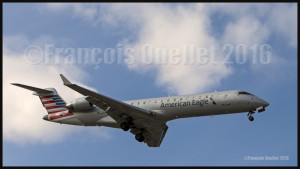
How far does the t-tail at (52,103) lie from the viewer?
108ft

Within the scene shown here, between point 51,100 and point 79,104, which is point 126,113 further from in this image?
point 51,100

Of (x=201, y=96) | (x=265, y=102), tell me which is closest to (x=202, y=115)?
(x=201, y=96)

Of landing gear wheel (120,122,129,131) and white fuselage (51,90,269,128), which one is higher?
white fuselage (51,90,269,128)

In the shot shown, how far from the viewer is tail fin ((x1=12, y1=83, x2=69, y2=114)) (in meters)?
33.4

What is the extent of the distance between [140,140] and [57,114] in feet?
19.8

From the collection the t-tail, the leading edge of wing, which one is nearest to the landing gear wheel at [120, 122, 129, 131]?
the leading edge of wing

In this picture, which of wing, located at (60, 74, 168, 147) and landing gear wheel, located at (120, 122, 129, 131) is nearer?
wing, located at (60, 74, 168, 147)

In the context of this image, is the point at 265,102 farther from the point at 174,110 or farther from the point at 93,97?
the point at 93,97

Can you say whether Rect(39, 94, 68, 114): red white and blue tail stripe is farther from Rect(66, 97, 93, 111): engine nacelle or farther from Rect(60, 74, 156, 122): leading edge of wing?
Rect(60, 74, 156, 122): leading edge of wing

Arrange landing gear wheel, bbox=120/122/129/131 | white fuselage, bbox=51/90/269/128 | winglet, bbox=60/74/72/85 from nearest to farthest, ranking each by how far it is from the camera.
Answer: winglet, bbox=60/74/72/85 → white fuselage, bbox=51/90/269/128 → landing gear wheel, bbox=120/122/129/131

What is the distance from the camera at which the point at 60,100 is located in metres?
33.7

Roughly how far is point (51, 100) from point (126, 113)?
666 centimetres

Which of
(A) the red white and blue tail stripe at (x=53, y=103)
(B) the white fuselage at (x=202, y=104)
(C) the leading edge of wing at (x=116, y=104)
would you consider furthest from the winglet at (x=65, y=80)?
(A) the red white and blue tail stripe at (x=53, y=103)

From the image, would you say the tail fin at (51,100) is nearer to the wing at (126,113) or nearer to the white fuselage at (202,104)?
the wing at (126,113)
